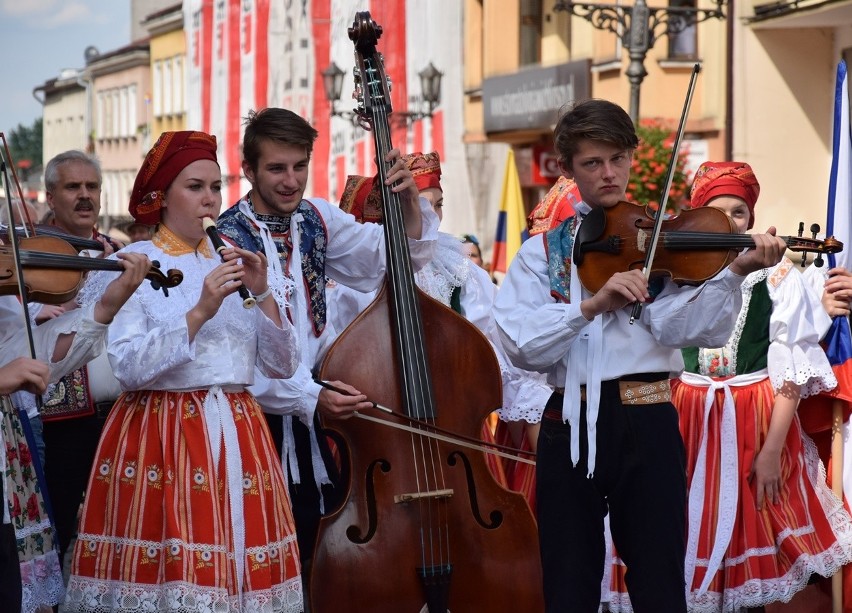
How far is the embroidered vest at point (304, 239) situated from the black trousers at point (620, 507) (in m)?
1.22

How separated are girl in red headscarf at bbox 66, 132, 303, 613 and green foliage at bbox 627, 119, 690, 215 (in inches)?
330

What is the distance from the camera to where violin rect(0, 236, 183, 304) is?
373cm

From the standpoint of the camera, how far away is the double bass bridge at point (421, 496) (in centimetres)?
454

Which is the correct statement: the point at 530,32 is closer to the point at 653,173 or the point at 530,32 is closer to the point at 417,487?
the point at 653,173

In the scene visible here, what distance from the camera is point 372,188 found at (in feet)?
19.3

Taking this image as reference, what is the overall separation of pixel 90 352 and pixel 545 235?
1.39m

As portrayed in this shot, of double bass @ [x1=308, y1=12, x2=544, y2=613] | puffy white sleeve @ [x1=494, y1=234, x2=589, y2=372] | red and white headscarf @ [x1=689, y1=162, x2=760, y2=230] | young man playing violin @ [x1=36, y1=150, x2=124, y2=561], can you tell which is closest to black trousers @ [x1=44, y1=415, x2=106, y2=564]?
young man playing violin @ [x1=36, y1=150, x2=124, y2=561]

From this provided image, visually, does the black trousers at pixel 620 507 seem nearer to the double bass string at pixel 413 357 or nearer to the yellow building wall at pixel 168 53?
the double bass string at pixel 413 357

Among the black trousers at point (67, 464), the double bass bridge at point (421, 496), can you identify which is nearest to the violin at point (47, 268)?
the double bass bridge at point (421, 496)

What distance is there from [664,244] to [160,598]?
1759mm

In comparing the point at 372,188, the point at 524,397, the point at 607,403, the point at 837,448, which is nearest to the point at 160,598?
the point at 607,403

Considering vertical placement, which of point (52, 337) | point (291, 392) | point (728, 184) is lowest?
point (291, 392)

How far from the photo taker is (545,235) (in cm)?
429

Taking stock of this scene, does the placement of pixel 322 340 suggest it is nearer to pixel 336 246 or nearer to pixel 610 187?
pixel 336 246
